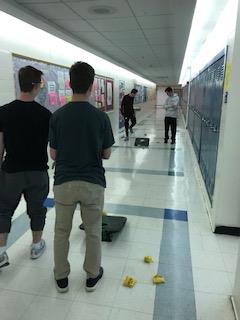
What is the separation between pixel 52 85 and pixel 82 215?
387 centimetres

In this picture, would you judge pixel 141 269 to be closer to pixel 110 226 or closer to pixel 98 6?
pixel 110 226

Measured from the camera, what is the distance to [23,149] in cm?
215

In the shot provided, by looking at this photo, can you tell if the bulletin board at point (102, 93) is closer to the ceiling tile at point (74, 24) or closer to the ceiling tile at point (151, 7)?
the ceiling tile at point (74, 24)

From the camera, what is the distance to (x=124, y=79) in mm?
11930

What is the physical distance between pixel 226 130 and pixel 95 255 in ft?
5.33

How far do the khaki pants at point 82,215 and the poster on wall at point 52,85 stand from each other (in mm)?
3191

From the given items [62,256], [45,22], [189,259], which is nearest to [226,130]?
[189,259]

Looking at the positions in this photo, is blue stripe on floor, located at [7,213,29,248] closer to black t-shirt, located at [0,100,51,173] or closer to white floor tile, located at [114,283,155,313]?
black t-shirt, located at [0,100,51,173]

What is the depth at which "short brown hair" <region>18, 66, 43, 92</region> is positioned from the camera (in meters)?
2.06

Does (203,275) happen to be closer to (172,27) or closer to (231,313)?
(231,313)

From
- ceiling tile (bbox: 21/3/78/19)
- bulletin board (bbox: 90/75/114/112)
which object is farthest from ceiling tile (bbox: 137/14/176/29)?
bulletin board (bbox: 90/75/114/112)

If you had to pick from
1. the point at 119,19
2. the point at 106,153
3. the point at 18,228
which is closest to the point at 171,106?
the point at 119,19

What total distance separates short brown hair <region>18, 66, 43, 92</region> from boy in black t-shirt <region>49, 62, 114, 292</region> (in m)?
0.42

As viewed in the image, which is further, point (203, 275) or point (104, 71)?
point (104, 71)
